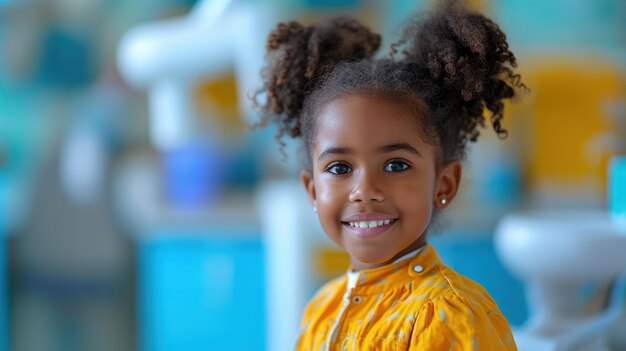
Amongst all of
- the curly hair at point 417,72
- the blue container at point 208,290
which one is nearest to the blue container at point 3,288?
the blue container at point 208,290

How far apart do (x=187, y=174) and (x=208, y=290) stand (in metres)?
0.32

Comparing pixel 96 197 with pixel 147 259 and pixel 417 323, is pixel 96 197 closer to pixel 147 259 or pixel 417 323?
pixel 147 259

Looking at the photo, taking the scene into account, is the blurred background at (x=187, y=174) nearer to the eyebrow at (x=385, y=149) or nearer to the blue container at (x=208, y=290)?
the blue container at (x=208, y=290)

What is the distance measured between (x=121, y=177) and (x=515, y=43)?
4.17 feet

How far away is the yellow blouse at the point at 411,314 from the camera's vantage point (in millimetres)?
687

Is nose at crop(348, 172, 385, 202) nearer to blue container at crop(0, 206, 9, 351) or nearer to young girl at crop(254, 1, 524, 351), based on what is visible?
young girl at crop(254, 1, 524, 351)

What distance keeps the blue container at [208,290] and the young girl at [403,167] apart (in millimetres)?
1262

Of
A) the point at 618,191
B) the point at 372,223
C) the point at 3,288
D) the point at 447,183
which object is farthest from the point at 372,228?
the point at 3,288

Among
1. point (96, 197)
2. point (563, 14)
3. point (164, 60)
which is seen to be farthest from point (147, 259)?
point (563, 14)

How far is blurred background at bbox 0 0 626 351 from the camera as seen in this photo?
6.21 ft

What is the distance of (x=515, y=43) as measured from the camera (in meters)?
2.34

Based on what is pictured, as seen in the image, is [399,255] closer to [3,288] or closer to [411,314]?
[411,314]

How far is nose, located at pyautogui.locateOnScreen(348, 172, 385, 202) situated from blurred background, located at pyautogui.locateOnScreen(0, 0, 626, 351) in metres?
0.98

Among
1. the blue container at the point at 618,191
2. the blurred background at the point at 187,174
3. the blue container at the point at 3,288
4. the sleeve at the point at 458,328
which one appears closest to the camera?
the sleeve at the point at 458,328
